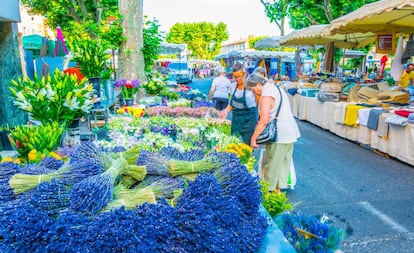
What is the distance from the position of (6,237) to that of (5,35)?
15.1ft

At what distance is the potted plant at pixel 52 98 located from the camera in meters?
2.68

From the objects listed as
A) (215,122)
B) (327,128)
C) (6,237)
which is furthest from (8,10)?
(327,128)

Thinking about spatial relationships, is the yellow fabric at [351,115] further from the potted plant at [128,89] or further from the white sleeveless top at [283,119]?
the potted plant at [128,89]

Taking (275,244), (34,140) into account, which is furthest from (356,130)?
(34,140)

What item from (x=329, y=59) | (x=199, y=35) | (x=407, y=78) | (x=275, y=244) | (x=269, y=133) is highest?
(x=199, y=35)

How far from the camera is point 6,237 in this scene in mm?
1173

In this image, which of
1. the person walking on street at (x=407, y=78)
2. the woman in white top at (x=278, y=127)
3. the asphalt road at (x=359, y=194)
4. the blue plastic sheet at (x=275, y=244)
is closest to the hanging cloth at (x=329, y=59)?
the person walking on street at (x=407, y=78)

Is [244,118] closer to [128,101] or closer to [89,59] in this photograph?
[89,59]

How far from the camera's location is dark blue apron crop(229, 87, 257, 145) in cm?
454

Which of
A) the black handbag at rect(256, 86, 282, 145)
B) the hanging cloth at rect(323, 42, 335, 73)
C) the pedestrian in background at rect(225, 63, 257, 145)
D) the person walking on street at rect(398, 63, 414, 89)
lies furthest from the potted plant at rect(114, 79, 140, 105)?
the hanging cloth at rect(323, 42, 335, 73)

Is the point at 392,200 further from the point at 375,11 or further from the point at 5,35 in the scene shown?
the point at 5,35

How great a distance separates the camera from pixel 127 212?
4.00 feet

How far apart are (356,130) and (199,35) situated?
55121 mm

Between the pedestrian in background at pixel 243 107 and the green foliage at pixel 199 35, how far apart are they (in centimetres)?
5623
